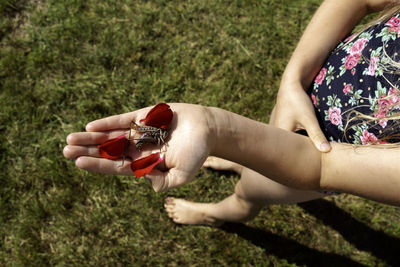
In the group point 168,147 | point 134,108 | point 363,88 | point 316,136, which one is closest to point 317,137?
point 316,136

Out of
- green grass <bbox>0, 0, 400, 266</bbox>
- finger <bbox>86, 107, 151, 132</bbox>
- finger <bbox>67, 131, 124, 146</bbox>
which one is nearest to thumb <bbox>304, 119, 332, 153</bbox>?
finger <bbox>86, 107, 151, 132</bbox>

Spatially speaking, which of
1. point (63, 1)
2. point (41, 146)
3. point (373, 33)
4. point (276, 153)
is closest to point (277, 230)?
point (276, 153)

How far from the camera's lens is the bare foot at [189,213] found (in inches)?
109

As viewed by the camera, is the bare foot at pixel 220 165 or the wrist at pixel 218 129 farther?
the bare foot at pixel 220 165

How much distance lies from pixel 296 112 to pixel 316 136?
20 cm

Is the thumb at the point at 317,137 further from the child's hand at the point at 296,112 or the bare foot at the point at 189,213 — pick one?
the bare foot at the point at 189,213

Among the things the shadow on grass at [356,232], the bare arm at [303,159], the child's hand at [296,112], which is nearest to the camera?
the bare arm at [303,159]

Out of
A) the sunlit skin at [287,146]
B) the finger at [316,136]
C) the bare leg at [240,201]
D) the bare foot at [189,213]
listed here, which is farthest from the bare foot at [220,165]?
the finger at [316,136]

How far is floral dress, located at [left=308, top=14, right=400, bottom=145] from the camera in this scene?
144 cm

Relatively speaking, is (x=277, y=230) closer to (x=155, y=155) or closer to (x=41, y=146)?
(x=155, y=155)

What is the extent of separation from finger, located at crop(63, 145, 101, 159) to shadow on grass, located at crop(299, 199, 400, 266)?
211cm

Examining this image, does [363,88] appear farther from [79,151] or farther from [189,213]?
[189,213]

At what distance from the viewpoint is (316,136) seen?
5.08ft

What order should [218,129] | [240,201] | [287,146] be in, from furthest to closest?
1. [240,201]
2. [287,146]
3. [218,129]
